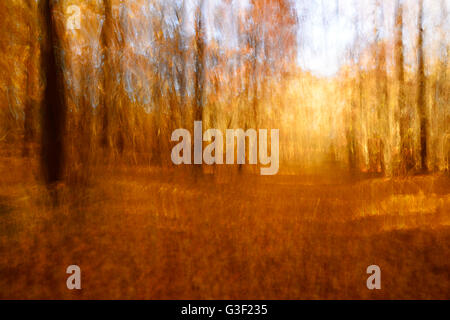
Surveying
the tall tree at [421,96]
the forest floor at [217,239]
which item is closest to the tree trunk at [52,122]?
the forest floor at [217,239]

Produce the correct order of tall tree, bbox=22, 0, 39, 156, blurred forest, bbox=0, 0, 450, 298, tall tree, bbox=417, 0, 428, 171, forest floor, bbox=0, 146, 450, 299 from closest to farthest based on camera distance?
1. forest floor, bbox=0, 146, 450, 299
2. blurred forest, bbox=0, 0, 450, 298
3. tall tree, bbox=22, 0, 39, 156
4. tall tree, bbox=417, 0, 428, 171

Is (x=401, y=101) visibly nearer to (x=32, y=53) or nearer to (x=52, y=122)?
(x=52, y=122)

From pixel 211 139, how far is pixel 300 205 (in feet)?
13.3

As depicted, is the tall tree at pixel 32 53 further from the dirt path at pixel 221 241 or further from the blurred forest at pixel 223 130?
the dirt path at pixel 221 241

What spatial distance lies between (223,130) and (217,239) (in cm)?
522

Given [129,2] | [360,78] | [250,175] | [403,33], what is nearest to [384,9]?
[403,33]

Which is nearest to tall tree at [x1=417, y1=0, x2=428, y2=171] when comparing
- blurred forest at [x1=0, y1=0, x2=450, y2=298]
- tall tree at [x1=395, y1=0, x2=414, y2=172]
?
blurred forest at [x1=0, y1=0, x2=450, y2=298]

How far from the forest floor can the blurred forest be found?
1.4 inches

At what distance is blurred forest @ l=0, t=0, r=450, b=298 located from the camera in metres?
3.69

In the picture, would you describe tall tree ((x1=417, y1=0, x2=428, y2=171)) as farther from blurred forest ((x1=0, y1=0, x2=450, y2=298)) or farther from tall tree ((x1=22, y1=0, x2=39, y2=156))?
tall tree ((x1=22, y1=0, x2=39, y2=156))

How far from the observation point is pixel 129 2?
6.92 m
